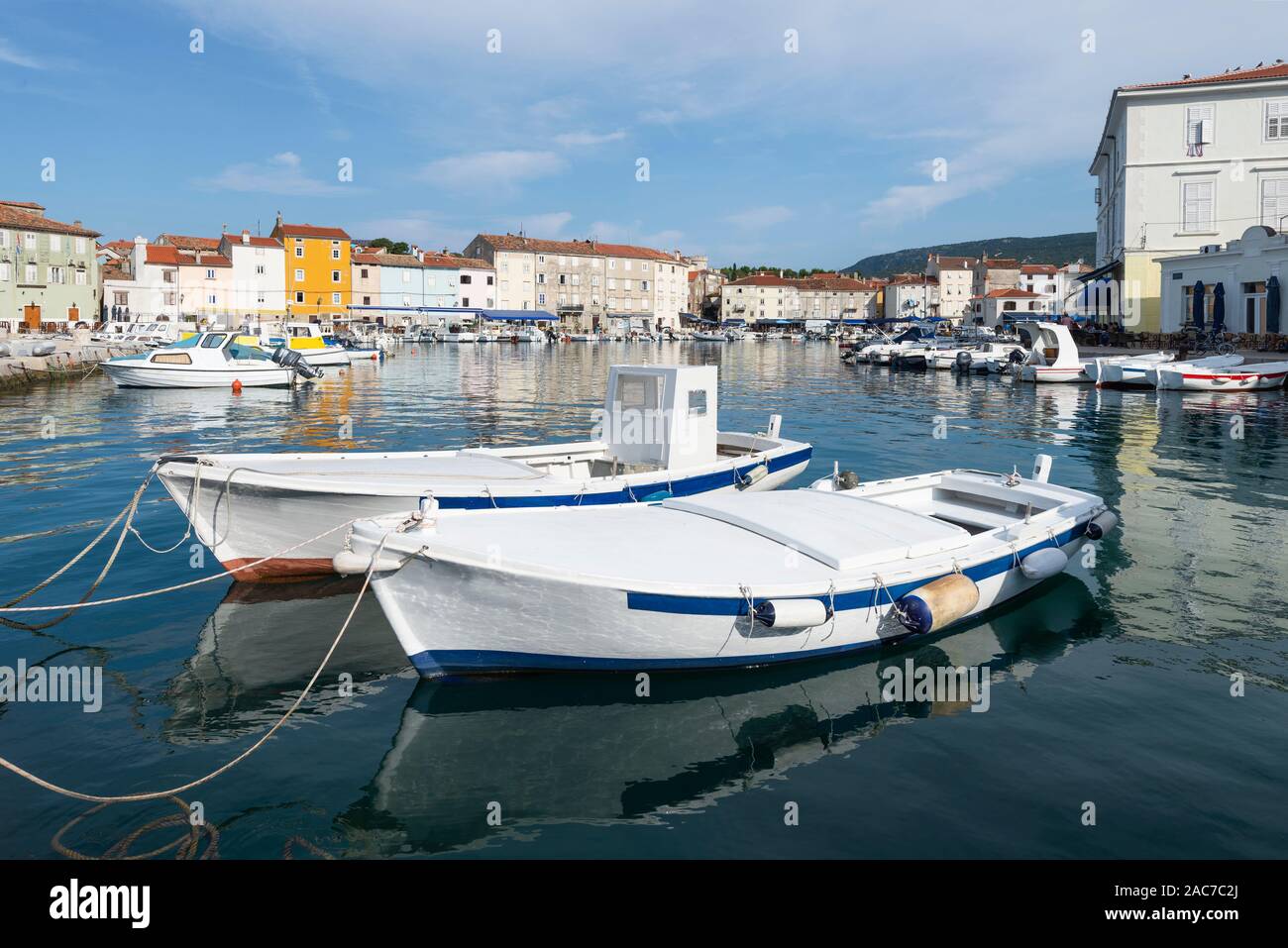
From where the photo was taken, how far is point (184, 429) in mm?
26125

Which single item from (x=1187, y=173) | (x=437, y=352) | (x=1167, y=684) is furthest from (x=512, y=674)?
(x=437, y=352)

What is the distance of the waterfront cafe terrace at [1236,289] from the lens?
39719 millimetres

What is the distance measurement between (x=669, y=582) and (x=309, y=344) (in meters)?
50.6

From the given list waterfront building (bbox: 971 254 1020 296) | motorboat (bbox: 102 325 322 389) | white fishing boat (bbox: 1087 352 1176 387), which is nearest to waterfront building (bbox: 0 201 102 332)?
motorboat (bbox: 102 325 322 389)

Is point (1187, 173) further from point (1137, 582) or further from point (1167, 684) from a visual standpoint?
point (1167, 684)

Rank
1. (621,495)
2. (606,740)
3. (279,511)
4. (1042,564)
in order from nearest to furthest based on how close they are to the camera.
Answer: (606,740) < (1042,564) < (279,511) < (621,495)

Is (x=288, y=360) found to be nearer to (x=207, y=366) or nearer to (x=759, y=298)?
(x=207, y=366)

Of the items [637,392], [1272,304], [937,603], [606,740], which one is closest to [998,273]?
[1272,304]

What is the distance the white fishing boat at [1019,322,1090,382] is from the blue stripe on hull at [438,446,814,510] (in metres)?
31.8

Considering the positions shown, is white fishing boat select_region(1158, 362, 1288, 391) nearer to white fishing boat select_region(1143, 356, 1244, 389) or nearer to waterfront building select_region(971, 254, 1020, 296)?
white fishing boat select_region(1143, 356, 1244, 389)

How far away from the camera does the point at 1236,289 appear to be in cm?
4253

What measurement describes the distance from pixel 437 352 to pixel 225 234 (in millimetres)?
27991

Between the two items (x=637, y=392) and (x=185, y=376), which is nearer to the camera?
(x=637, y=392)

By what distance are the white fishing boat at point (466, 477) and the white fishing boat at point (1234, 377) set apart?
27.7m
